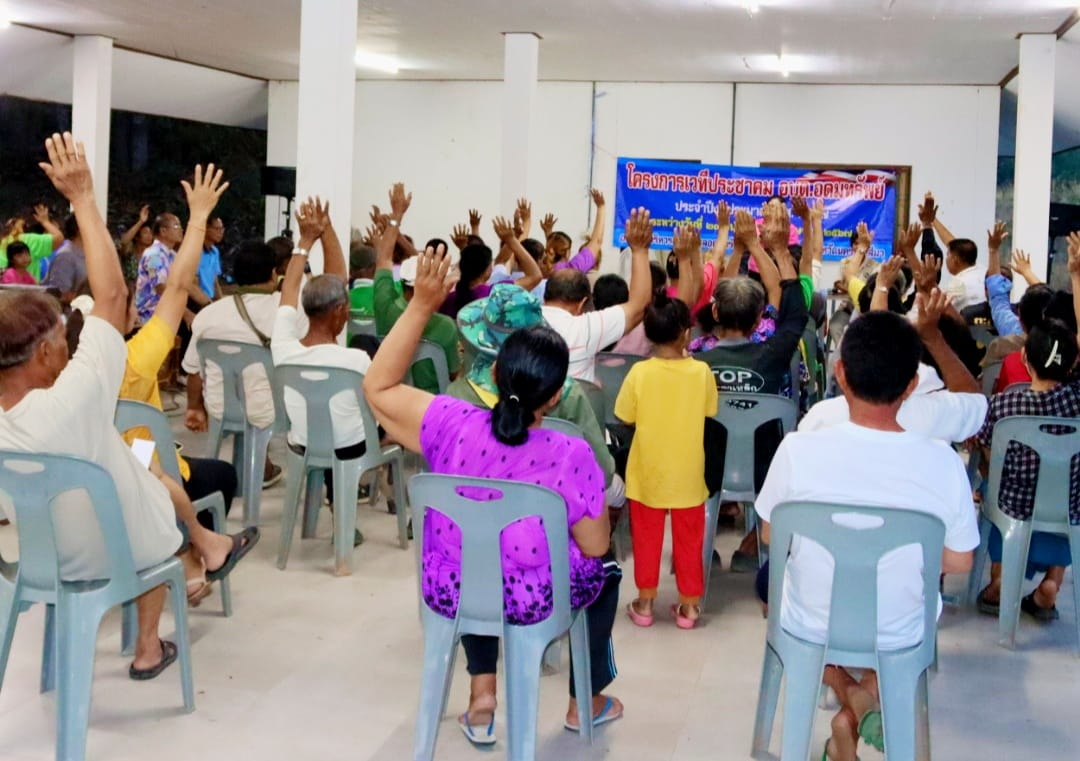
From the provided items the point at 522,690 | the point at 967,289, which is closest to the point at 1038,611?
the point at 522,690

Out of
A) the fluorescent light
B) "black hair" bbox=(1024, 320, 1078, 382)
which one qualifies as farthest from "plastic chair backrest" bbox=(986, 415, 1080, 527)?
the fluorescent light

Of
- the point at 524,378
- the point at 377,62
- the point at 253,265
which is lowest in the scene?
the point at 524,378

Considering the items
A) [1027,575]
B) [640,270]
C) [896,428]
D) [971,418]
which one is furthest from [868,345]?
[1027,575]

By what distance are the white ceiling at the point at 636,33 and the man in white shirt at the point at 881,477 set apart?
19.4 ft

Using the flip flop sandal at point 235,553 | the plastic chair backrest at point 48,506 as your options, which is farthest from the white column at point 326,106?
the plastic chair backrest at point 48,506

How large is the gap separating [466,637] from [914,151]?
32.7 feet

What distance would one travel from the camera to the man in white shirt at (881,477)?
7.80 ft

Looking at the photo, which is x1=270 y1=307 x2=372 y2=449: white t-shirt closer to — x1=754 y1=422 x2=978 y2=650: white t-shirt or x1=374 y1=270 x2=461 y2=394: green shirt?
x1=374 y1=270 x2=461 y2=394: green shirt

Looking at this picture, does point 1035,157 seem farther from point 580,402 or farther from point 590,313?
point 580,402

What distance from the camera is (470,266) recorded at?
5.44m

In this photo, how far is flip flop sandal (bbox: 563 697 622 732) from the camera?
298cm

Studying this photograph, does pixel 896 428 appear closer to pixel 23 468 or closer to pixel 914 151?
pixel 23 468

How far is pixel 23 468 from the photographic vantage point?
2.63 metres

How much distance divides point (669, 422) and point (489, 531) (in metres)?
1.39
